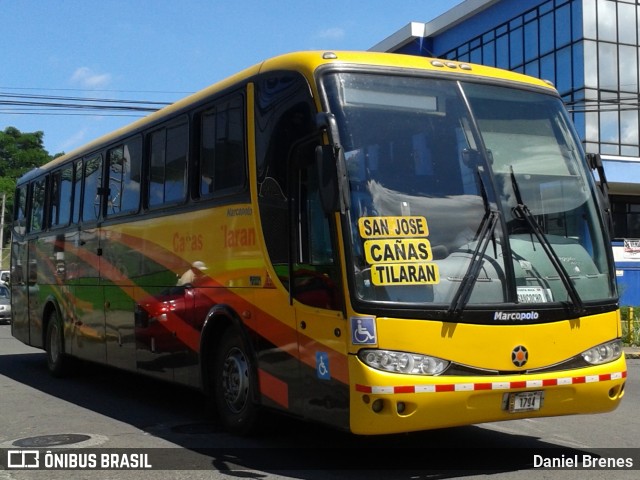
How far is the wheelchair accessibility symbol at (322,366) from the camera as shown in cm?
685

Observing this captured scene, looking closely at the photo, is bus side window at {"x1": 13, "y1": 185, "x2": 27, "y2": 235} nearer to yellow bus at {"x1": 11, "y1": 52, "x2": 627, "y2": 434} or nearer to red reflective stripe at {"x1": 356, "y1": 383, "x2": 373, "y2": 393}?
yellow bus at {"x1": 11, "y1": 52, "x2": 627, "y2": 434}

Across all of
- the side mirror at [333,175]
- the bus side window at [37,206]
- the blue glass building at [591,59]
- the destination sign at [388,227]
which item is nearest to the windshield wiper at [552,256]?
the destination sign at [388,227]

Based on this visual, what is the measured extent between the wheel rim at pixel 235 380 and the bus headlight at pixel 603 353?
3034mm

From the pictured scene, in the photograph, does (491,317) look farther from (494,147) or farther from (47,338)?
(47,338)

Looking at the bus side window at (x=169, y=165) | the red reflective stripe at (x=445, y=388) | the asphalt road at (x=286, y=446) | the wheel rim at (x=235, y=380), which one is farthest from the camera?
the bus side window at (x=169, y=165)

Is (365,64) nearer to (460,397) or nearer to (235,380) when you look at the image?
(460,397)

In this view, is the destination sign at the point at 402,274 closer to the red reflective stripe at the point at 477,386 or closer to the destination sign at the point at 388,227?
the destination sign at the point at 388,227

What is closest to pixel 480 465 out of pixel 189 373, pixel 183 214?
pixel 189 373

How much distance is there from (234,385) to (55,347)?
6.80 m

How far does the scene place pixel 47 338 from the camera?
48.5ft

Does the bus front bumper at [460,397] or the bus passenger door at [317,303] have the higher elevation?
the bus passenger door at [317,303]

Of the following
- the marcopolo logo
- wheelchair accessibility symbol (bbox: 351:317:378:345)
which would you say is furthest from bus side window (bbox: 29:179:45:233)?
the marcopolo logo

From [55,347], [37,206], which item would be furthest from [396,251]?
[37,206]

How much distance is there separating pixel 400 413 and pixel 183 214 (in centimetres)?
406
